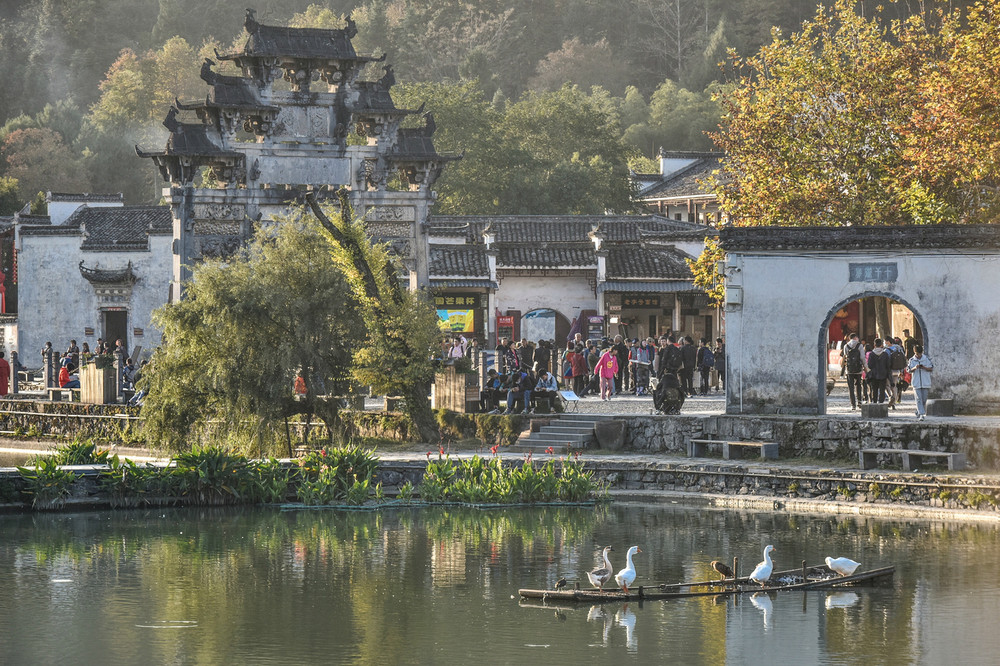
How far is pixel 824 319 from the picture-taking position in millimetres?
28859

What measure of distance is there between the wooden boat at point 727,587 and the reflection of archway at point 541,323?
29.9m

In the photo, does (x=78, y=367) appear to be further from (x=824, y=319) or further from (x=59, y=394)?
(x=824, y=319)

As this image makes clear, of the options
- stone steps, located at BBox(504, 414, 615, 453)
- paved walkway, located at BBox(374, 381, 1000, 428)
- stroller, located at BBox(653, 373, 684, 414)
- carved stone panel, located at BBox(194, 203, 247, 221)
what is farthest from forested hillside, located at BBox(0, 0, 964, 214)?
stroller, located at BBox(653, 373, 684, 414)

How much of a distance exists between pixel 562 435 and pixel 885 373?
6.24 metres

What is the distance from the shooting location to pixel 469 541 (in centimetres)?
2344

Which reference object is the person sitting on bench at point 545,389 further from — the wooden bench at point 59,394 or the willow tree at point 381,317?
the wooden bench at point 59,394

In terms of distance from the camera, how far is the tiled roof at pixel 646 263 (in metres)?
48.8

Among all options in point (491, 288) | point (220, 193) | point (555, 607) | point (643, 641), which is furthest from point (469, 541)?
point (491, 288)

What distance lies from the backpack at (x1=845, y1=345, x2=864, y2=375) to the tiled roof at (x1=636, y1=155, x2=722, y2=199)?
26.8 meters

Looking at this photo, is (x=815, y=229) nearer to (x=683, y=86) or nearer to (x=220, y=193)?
(x=220, y=193)

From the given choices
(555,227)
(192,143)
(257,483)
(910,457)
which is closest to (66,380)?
(192,143)

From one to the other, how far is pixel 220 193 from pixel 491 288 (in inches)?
532

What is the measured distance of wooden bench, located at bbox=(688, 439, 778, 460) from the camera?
28.0 m

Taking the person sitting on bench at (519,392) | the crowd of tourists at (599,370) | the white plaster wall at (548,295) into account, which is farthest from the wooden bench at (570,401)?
the white plaster wall at (548,295)
